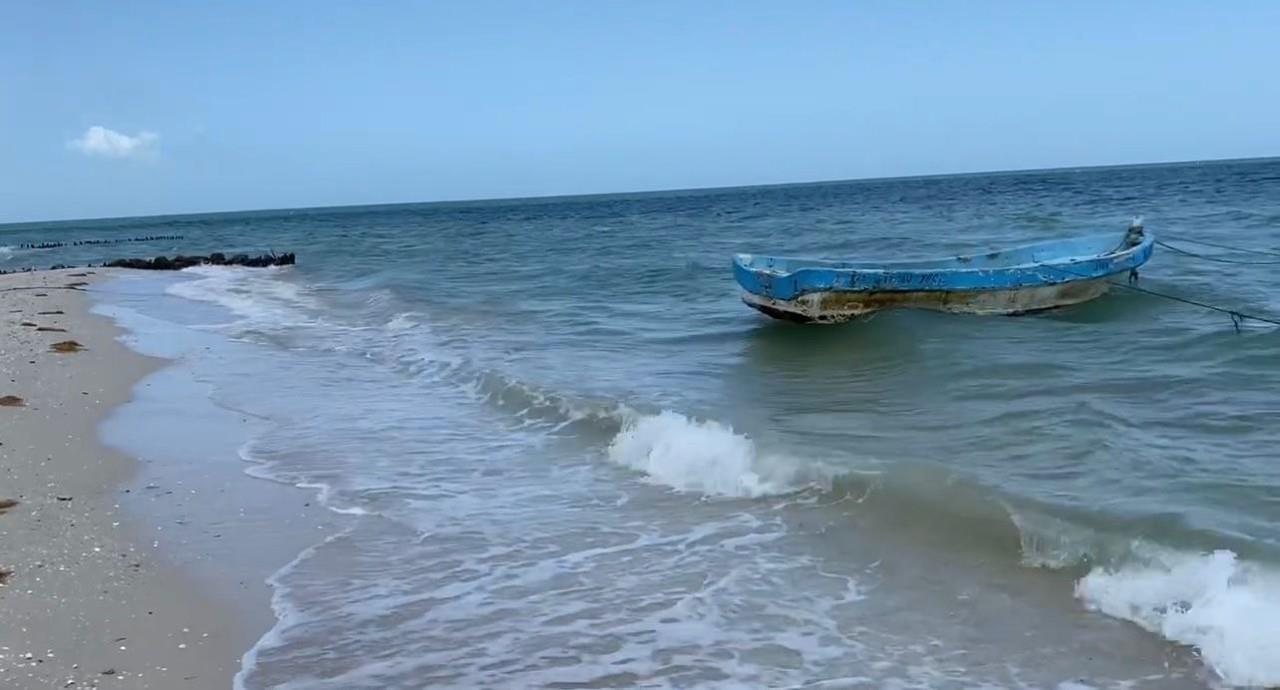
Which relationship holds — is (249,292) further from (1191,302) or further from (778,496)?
(778,496)

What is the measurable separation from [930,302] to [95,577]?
1075cm

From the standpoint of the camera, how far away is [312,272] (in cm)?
3103

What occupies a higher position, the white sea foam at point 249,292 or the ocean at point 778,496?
the white sea foam at point 249,292

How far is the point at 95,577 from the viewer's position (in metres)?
5.39

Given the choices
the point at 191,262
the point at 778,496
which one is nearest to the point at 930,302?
the point at 778,496

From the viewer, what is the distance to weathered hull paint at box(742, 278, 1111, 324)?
13.8m

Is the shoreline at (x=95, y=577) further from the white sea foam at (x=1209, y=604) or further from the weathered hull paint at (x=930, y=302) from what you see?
the weathered hull paint at (x=930, y=302)

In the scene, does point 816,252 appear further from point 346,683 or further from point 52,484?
point 346,683

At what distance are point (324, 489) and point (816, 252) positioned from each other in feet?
69.7

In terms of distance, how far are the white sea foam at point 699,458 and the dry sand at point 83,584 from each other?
3403 millimetres

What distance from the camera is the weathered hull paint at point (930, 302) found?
1375cm

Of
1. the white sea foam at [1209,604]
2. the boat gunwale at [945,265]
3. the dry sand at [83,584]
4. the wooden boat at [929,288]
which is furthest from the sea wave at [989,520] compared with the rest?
the boat gunwale at [945,265]

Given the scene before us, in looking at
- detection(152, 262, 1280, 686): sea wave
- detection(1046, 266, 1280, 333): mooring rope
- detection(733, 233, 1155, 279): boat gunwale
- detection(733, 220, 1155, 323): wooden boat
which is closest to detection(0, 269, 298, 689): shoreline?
detection(152, 262, 1280, 686): sea wave

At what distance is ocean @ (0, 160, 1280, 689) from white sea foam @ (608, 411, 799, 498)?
0.03 m
